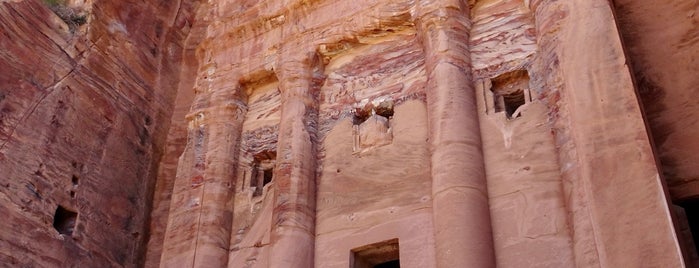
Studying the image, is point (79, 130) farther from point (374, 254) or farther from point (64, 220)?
point (374, 254)

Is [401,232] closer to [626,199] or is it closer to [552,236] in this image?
[552,236]

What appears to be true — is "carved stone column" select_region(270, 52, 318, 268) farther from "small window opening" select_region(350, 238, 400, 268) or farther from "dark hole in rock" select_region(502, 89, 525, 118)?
"dark hole in rock" select_region(502, 89, 525, 118)

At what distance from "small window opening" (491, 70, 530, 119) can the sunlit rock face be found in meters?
0.02

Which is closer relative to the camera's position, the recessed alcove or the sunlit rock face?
the sunlit rock face

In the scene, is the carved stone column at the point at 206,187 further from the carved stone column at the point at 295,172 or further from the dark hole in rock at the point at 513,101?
the dark hole in rock at the point at 513,101

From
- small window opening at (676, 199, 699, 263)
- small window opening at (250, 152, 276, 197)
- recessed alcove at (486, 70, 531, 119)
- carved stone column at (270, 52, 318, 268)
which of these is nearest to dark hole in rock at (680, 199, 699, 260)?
small window opening at (676, 199, 699, 263)

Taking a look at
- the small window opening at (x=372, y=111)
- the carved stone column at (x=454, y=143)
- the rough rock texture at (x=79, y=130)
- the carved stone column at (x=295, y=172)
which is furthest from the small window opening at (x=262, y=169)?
the carved stone column at (x=454, y=143)

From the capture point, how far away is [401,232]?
8.20m

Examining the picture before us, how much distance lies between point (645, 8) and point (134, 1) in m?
7.48

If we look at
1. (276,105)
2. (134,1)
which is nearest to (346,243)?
(276,105)

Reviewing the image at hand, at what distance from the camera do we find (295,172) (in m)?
9.34

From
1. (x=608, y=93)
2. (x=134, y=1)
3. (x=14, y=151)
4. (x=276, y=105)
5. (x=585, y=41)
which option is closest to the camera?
(x=608, y=93)

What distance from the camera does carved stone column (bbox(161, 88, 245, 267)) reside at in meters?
9.62

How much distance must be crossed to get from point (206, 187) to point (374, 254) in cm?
267
